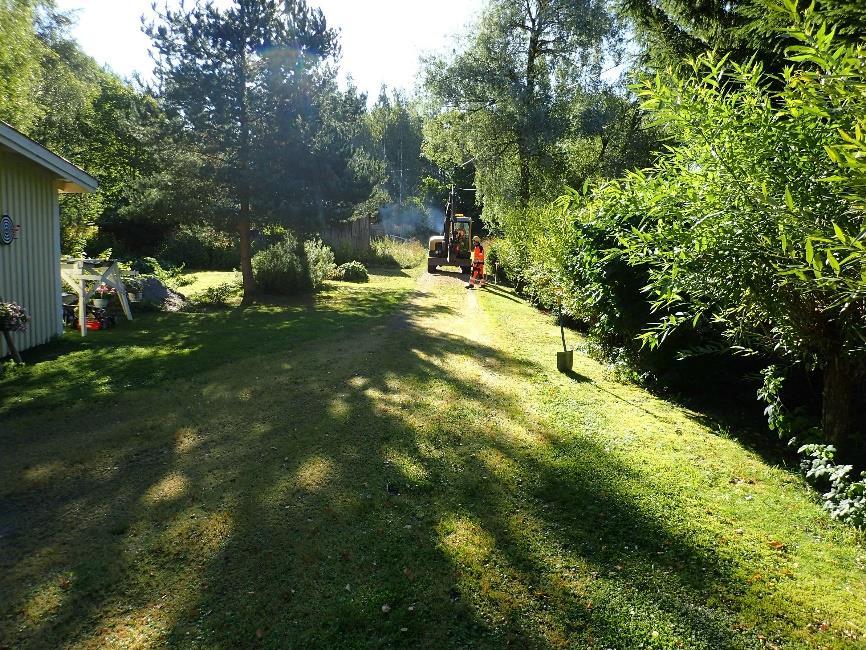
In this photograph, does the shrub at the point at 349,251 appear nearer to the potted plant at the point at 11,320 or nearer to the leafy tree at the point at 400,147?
the potted plant at the point at 11,320

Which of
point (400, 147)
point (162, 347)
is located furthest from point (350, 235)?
point (400, 147)

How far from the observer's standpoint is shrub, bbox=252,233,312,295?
56.1 ft

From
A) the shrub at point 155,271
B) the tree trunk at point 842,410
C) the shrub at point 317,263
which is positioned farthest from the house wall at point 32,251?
the tree trunk at point 842,410

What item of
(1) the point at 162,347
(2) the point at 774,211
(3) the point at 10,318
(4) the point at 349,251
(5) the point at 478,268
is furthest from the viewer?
(4) the point at 349,251

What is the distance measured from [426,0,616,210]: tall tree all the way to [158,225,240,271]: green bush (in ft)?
37.4

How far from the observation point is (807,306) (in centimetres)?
463

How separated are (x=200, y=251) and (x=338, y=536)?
23892 mm

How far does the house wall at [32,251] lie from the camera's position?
29.7 ft

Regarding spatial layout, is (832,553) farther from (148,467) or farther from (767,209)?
(148,467)

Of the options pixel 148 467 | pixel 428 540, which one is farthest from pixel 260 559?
pixel 148 467

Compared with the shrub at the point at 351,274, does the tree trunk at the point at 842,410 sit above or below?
below

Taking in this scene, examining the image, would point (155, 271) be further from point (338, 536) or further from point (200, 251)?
point (338, 536)

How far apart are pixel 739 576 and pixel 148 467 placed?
4.74 m

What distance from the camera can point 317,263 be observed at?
19297 millimetres
